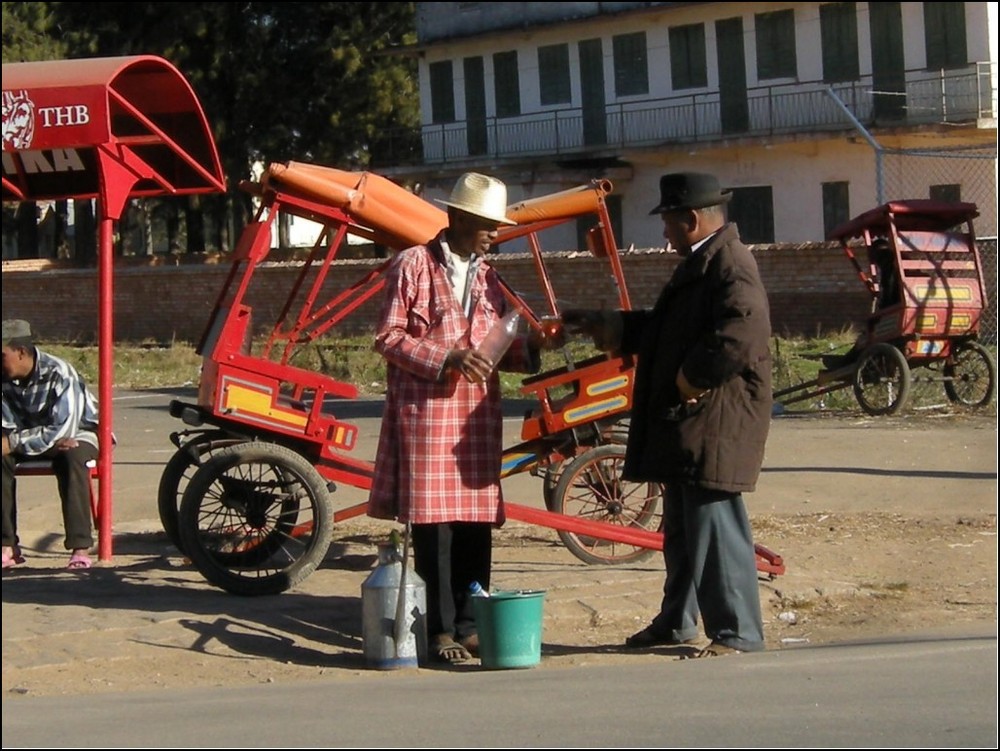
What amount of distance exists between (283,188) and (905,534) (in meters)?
4.41

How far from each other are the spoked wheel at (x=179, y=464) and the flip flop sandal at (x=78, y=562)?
0.60 metres

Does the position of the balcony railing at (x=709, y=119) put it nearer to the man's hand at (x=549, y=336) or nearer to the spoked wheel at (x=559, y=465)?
the spoked wheel at (x=559, y=465)

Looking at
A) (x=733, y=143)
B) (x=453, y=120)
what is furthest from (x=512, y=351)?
(x=453, y=120)

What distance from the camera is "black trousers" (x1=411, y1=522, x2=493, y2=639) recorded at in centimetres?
707

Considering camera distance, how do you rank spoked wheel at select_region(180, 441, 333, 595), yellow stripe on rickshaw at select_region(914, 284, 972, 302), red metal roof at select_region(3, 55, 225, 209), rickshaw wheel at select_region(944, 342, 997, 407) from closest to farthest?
1. spoked wheel at select_region(180, 441, 333, 595)
2. red metal roof at select_region(3, 55, 225, 209)
3. yellow stripe on rickshaw at select_region(914, 284, 972, 302)
4. rickshaw wheel at select_region(944, 342, 997, 407)

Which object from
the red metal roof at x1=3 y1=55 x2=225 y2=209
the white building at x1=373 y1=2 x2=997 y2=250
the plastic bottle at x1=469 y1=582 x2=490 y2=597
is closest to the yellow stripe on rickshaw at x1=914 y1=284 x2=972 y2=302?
the red metal roof at x1=3 y1=55 x2=225 y2=209

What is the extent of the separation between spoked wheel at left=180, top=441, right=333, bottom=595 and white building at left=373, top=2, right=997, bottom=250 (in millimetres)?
25414

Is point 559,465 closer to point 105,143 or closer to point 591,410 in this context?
point 591,410

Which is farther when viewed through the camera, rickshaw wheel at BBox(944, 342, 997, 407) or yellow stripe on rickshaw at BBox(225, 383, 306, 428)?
rickshaw wheel at BBox(944, 342, 997, 407)

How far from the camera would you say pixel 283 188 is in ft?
27.7

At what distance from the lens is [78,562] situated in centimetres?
902

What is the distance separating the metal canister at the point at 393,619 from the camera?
684cm

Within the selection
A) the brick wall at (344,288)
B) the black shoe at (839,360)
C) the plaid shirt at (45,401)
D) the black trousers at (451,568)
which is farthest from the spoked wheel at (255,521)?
the brick wall at (344,288)

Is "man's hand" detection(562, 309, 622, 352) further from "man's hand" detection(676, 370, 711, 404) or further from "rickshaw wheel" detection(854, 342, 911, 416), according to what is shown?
"rickshaw wheel" detection(854, 342, 911, 416)
